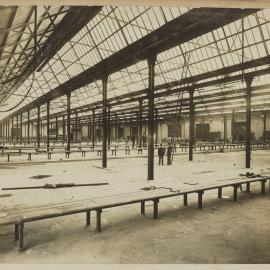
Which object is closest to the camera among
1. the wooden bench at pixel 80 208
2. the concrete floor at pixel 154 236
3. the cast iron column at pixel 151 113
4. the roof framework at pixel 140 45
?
the concrete floor at pixel 154 236

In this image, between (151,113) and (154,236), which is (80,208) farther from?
(151,113)

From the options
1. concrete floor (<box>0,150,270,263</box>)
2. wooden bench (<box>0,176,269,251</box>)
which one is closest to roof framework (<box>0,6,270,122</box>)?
wooden bench (<box>0,176,269,251</box>)

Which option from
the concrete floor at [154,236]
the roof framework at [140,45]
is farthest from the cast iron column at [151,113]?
the concrete floor at [154,236]

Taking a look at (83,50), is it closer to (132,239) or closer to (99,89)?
(99,89)

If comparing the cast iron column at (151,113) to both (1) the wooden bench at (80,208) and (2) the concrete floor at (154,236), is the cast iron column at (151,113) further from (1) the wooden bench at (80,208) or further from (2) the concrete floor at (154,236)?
(1) the wooden bench at (80,208)

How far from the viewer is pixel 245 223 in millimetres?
5910

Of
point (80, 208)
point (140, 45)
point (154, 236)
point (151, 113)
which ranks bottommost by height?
point (154, 236)

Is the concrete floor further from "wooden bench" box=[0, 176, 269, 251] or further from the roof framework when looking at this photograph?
the roof framework

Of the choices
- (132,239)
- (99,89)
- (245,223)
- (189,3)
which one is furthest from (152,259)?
(99,89)

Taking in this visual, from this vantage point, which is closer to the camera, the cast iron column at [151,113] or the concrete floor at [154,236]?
the concrete floor at [154,236]

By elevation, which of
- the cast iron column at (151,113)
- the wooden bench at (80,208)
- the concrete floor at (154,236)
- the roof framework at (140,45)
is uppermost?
the roof framework at (140,45)

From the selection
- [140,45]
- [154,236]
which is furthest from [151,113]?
[154,236]

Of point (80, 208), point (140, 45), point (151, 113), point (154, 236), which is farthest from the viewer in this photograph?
point (151, 113)

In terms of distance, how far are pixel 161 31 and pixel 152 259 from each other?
603cm
